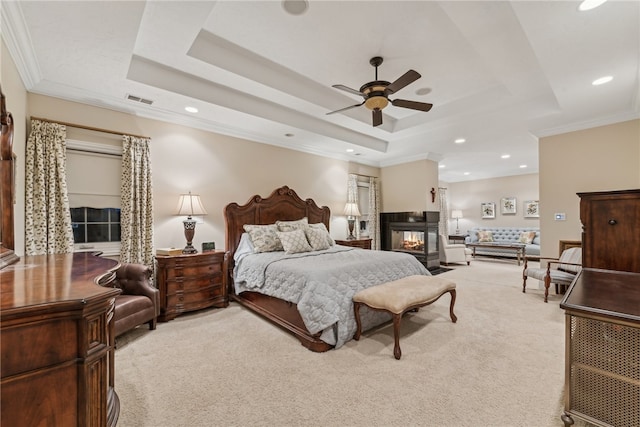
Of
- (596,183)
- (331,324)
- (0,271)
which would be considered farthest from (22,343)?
(596,183)

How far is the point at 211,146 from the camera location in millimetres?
4316

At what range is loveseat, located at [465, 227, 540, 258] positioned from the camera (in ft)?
25.8

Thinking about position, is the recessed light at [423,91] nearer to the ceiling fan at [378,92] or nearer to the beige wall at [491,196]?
the ceiling fan at [378,92]

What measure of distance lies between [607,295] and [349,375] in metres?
1.76

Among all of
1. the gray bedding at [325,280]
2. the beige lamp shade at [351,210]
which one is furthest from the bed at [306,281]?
the beige lamp shade at [351,210]

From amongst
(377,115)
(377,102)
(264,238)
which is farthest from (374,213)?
(377,102)

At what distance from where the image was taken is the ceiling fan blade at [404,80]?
98.1 inches

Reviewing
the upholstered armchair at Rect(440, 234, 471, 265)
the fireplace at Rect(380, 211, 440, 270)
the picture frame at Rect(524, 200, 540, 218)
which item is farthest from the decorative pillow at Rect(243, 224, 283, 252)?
the picture frame at Rect(524, 200, 540, 218)

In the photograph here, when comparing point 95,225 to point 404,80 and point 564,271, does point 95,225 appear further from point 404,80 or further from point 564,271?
point 564,271

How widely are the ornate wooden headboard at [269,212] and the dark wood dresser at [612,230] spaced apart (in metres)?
3.95

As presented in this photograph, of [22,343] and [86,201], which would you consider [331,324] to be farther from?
[86,201]

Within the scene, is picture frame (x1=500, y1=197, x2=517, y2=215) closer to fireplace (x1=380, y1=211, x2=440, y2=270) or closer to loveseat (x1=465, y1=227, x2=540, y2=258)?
loveseat (x1=465, y1=227, x2=540, y2=258)

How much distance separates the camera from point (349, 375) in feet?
7.24

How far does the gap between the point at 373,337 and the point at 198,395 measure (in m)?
1.70
